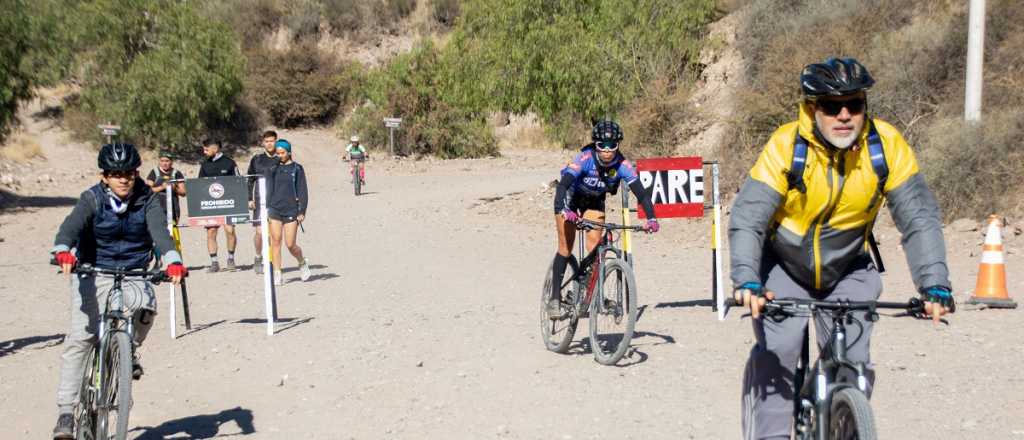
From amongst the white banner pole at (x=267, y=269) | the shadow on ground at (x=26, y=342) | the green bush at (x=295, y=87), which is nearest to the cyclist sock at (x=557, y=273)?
the white banner pole at (x=267, y=269)

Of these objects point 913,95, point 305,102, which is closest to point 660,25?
point 913,95

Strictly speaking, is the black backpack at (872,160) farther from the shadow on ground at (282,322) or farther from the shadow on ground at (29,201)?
the shadow on ground at (29,201)

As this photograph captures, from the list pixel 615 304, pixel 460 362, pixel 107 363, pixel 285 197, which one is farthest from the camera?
pixel 285 197

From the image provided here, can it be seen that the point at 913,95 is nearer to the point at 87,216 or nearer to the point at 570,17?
the point at 570,17

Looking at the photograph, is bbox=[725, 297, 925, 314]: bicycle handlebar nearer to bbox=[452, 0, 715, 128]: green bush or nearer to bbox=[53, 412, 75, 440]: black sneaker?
bbox=[53, 412, 75, 440]: black sneaker

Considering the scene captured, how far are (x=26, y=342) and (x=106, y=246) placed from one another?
5.32 m

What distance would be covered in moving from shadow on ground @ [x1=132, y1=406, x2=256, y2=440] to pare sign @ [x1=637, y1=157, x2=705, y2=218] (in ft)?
15.6

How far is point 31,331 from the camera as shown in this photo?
11570 millimetres

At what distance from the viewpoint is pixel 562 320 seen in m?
9.08

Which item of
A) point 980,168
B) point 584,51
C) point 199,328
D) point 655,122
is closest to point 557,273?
point 199,328

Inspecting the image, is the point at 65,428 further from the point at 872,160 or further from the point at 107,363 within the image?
the point at 872,160

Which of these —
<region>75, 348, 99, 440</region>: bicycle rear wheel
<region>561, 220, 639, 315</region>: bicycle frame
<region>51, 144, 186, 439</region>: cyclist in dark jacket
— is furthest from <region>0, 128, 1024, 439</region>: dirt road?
<region>51, 144, 186, 439</region>: cyclist in dark jacket

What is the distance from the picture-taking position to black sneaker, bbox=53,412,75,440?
609cm

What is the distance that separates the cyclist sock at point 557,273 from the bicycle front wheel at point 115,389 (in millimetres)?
3854
